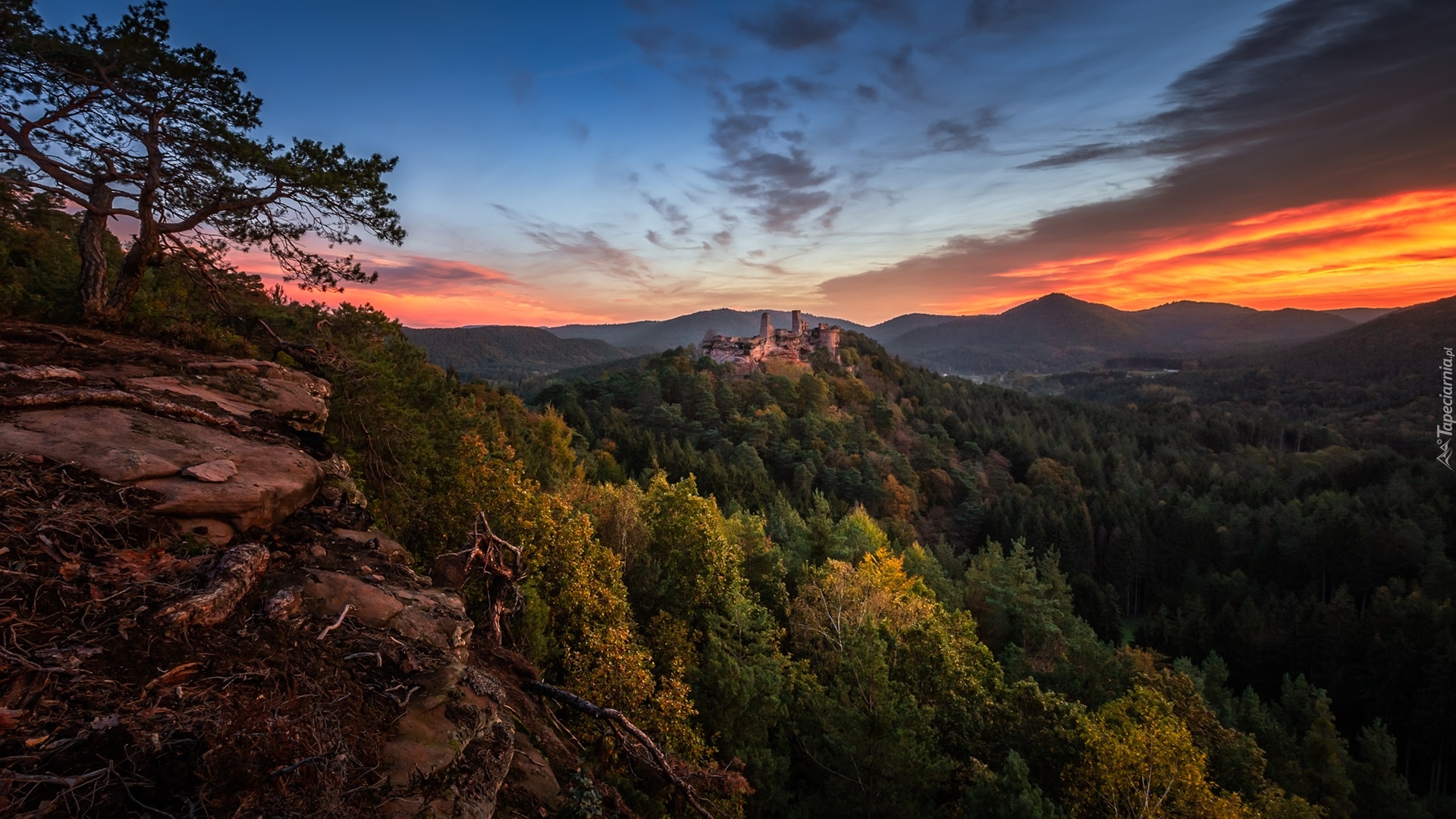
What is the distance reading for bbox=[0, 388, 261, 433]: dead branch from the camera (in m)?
7.38

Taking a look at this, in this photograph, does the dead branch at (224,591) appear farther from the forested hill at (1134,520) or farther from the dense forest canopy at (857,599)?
the forested hill at (1134,520)

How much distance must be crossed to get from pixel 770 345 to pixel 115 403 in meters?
118

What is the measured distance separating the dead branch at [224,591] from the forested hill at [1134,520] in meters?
20.5

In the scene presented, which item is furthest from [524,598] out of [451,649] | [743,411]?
[743,411]

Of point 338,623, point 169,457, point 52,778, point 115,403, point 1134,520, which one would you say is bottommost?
point 1134,520

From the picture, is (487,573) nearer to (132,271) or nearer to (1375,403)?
(132,271)

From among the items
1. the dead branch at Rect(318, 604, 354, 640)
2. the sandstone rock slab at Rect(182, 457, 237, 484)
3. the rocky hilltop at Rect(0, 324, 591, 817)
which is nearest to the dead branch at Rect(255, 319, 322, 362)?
the rocky hilltop at Rect(0, 324, 591, 817)

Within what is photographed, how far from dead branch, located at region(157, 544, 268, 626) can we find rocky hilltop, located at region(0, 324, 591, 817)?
20 millimetres

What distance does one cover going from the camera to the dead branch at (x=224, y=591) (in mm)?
5396

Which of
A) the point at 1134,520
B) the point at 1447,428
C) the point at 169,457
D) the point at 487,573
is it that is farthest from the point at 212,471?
the point at 1447,428

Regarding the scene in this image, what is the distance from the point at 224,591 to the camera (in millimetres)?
5926

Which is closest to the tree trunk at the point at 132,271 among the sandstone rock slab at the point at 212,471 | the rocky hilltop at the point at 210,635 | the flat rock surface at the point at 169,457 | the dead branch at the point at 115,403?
the rocky hilltop at the point at 210,635

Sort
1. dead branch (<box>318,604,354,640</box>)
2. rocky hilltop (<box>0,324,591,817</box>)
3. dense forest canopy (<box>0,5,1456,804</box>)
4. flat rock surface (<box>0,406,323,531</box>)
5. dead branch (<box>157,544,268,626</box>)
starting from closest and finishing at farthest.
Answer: rocky hilltop (<box>0,324,591,817</box>), dead branch (<box>157,544,268,626</box>), dead branch (<box>318,604,354,640</box>), flat rock surface (<box>0,406,323,531</box>), dense forest canopy (<box>0,5,1456,804</box>)

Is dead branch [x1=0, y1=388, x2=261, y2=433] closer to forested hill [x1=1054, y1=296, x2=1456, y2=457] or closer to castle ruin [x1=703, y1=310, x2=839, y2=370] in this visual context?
castle ruin [x1=703, y1=310, x2=839, y2=370]
